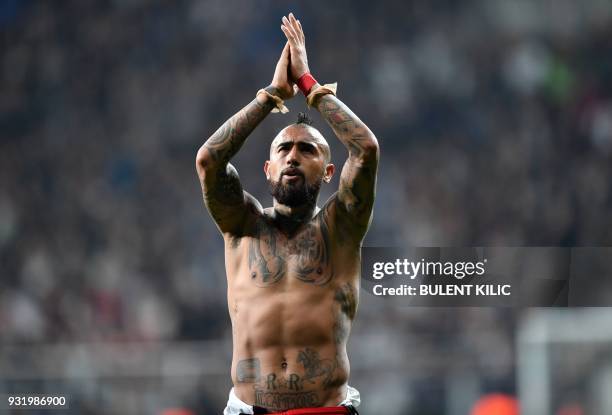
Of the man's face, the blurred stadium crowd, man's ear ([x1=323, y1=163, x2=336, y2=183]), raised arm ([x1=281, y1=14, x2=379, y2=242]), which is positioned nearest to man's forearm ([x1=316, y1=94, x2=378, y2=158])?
raised arm ([x1=281, y1=14, x2=379, y2=242])

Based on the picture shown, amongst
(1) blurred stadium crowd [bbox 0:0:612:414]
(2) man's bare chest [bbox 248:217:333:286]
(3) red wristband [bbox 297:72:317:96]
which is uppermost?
(1) blurred stadium crowd [bbox 0:0:612:414]

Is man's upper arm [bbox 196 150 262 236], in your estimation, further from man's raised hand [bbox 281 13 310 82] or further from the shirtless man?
man's raised hand [bbox 281 13 310 82]

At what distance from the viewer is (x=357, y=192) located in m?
2.68

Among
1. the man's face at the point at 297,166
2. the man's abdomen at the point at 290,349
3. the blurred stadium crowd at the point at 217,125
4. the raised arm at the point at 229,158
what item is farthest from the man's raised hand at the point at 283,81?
the blurred stadium crowd at the point at 217,125

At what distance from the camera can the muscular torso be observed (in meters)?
2.62

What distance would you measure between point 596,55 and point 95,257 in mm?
3408

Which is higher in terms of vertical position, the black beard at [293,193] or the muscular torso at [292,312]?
the black beard at [293,193]

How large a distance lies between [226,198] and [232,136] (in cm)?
20

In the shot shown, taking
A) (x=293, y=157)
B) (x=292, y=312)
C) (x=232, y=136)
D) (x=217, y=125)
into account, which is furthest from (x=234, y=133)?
(x=217, y=125)

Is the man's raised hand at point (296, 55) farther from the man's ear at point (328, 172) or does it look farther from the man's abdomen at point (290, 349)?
the man's abdomen at point (290, 349)

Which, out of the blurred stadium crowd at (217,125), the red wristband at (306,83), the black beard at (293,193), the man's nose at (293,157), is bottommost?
the black beard at (293,193)

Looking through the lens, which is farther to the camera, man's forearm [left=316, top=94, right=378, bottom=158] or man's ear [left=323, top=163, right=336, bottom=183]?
man's ear [left=323, top=163, right=336, bottom=183]

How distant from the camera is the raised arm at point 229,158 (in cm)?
266

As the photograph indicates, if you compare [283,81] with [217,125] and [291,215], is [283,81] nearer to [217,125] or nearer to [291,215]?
[291,215]
